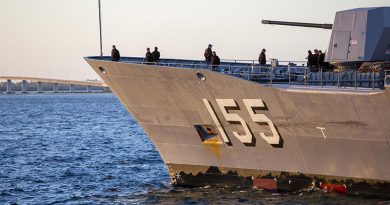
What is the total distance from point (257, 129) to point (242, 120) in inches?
22.1

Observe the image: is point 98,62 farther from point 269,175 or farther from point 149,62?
point 269,175

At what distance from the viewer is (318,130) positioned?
86.3 ft

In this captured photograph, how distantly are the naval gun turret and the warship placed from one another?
0.11ft

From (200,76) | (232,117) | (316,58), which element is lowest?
(232,117)

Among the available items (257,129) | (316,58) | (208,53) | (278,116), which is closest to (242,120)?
(257,129)

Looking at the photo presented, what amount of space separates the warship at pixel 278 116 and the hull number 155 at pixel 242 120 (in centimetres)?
3

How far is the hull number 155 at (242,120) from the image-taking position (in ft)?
88.5

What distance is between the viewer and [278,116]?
87.7ft

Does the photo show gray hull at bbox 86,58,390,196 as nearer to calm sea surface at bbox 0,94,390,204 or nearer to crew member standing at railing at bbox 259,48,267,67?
calm sea surface at bbox 0,94,390,204

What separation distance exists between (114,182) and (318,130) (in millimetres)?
9910

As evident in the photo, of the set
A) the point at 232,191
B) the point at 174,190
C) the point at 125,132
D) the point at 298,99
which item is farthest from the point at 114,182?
the point at 125,132

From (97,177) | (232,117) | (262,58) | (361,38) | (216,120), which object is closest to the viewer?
(232,117)

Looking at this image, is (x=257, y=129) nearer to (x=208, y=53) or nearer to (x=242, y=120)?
(x=242, y=120)

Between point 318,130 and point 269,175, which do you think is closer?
point 318,130
